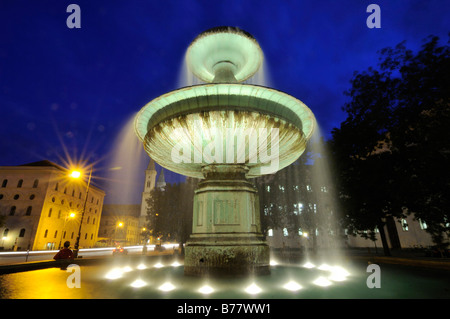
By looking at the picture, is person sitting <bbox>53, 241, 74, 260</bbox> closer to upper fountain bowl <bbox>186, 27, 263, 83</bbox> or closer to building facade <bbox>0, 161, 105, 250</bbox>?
upper fountain bowl <bbox>186, 27, 263, 83</bbox>

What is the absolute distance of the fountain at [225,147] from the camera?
623 cm

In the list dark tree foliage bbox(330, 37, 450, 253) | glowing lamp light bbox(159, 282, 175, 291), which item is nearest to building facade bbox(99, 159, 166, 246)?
dark tree foliage bbox(330, 37, 450, 253)

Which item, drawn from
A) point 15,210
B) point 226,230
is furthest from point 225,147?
point 15,210

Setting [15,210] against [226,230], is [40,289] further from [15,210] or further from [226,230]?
[15,210]

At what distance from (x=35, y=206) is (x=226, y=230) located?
36.7m

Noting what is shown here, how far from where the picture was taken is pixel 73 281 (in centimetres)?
588

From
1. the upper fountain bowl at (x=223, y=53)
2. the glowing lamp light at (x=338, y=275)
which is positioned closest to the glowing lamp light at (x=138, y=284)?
the glowing lamp light at (x=338, y=275)

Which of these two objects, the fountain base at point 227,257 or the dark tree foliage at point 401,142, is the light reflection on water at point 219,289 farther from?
the dark tree foliage at point 401,142

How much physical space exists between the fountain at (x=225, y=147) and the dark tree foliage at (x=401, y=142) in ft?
21.3

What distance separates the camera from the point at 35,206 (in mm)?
33438

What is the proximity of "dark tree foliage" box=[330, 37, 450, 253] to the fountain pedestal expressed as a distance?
27.3 feet
